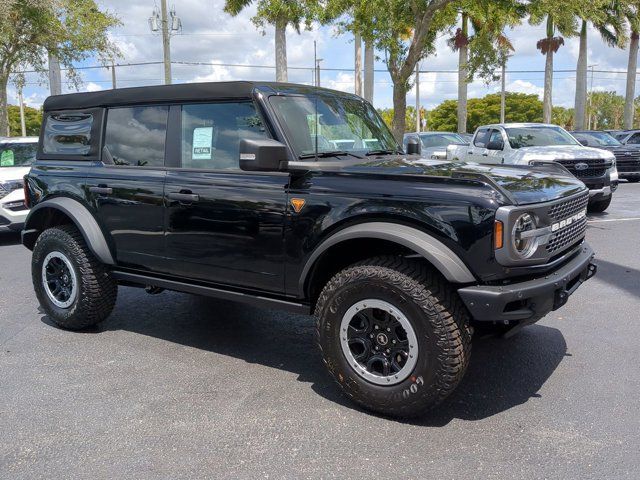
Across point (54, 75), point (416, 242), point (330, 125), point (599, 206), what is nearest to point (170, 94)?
point (330, 125)

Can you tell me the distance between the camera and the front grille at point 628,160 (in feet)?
57.9

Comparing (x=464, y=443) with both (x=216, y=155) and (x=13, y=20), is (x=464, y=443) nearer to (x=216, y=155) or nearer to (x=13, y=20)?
(x=216, y=155)

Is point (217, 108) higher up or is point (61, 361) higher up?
point (217, 108)

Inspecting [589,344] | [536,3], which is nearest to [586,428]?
[589,344]

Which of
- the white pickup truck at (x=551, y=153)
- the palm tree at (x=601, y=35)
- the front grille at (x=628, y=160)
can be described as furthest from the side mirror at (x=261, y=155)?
the palm tree at (x=601, y=35)

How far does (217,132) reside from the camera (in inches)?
166

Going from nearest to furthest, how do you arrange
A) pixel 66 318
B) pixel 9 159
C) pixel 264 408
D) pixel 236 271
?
pixel 264 408, pixel 236 271, pixel 66 318, pixel 9 159

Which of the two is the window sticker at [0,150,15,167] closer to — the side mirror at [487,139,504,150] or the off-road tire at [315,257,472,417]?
the side mirror at [487,139,504,150]

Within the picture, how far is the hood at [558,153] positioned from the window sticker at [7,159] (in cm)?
903

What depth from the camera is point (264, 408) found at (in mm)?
3615

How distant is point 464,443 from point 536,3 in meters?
10.7

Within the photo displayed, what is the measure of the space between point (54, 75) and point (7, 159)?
9.58 metres

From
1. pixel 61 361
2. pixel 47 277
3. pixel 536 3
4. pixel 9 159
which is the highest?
pixel 536 3

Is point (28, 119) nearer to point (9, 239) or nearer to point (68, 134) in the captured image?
point (9, 239)
